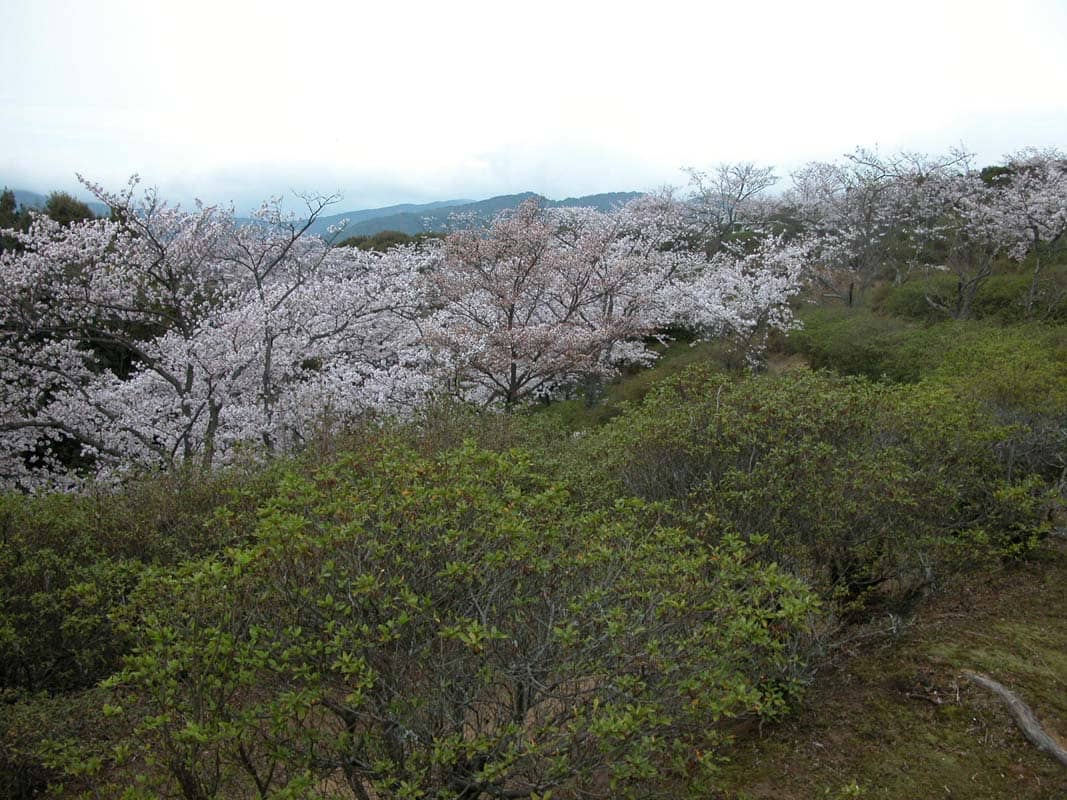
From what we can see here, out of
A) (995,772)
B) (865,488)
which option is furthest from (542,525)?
(995,772)

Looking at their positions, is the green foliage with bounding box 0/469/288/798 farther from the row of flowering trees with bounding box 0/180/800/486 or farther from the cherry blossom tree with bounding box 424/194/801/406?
the cherry blossom tree with bounding box 424/194/801/406

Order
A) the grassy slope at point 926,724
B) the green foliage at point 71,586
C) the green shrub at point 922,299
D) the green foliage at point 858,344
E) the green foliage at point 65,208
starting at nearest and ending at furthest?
the grassy slope at point 926,724 < the green foliage at point 71,586 < the green foliage at point 858,344 < the green shrub at point 922,299 < the green foliage at point 65,208

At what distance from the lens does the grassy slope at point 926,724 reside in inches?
160

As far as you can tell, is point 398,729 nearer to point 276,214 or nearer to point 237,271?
point 276,214

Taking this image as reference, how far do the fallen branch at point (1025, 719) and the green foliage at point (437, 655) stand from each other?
7.29 ft

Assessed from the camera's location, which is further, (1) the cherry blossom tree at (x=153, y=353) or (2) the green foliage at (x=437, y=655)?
(1) the cherry blossom tree at (x=153, y=353)

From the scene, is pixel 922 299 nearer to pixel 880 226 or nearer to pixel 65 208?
pixel 880 226

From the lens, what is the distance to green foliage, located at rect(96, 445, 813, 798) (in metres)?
2.87

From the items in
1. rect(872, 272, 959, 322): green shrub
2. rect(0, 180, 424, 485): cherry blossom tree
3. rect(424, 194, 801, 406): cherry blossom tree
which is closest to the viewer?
rect(0, 180, 424, 485): cherry blossom tree

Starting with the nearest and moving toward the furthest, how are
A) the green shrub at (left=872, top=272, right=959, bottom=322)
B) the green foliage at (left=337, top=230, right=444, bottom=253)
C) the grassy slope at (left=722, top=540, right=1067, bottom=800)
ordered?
1. the grassy slope at (left=722, top=540, right=1067, bottom=800)
2. the green shrub at (left=872, top=272, right=959, bottom=322)
3. the green foliage at (left=337, top=230, right=444, bottom=253)

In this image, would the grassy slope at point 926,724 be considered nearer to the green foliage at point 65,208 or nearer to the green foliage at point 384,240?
the green foliage at point 65,208

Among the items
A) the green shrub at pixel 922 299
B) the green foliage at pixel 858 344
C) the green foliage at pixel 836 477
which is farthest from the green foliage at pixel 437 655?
the green shrub at pixel 922 299

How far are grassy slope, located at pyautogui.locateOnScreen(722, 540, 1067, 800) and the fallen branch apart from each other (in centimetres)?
5

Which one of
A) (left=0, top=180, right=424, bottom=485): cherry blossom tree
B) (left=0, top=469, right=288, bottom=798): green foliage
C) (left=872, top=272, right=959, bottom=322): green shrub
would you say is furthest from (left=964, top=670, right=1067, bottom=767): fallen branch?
(left=872, top=272, right=959, bottom=322): green shrub
